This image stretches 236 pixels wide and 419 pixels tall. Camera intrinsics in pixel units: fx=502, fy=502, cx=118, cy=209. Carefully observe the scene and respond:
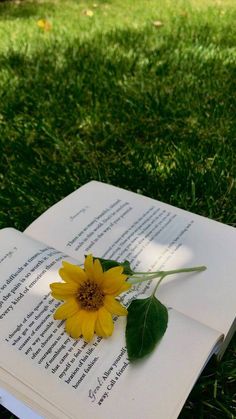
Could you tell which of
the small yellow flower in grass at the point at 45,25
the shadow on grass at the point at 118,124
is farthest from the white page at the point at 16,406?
the small yellow flower in grass at the point at 45,25

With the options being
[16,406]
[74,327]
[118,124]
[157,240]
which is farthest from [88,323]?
[118,124]

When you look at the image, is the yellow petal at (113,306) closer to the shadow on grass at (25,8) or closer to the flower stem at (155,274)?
the flower stem at (155,274)

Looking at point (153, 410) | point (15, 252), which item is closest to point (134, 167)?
point (15, 252)

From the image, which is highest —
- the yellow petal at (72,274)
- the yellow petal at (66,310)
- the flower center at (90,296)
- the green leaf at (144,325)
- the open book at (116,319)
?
the yellow petal at (72,274)

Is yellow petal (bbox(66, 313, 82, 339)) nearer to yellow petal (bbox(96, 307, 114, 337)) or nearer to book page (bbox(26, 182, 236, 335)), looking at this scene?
yellow petal (bbox(96, 307, 114, 337))

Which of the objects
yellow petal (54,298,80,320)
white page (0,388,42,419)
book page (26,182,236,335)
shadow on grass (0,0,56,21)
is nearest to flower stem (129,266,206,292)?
book page (26,182,236,335)

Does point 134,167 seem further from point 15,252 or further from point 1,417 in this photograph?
point 1,417
